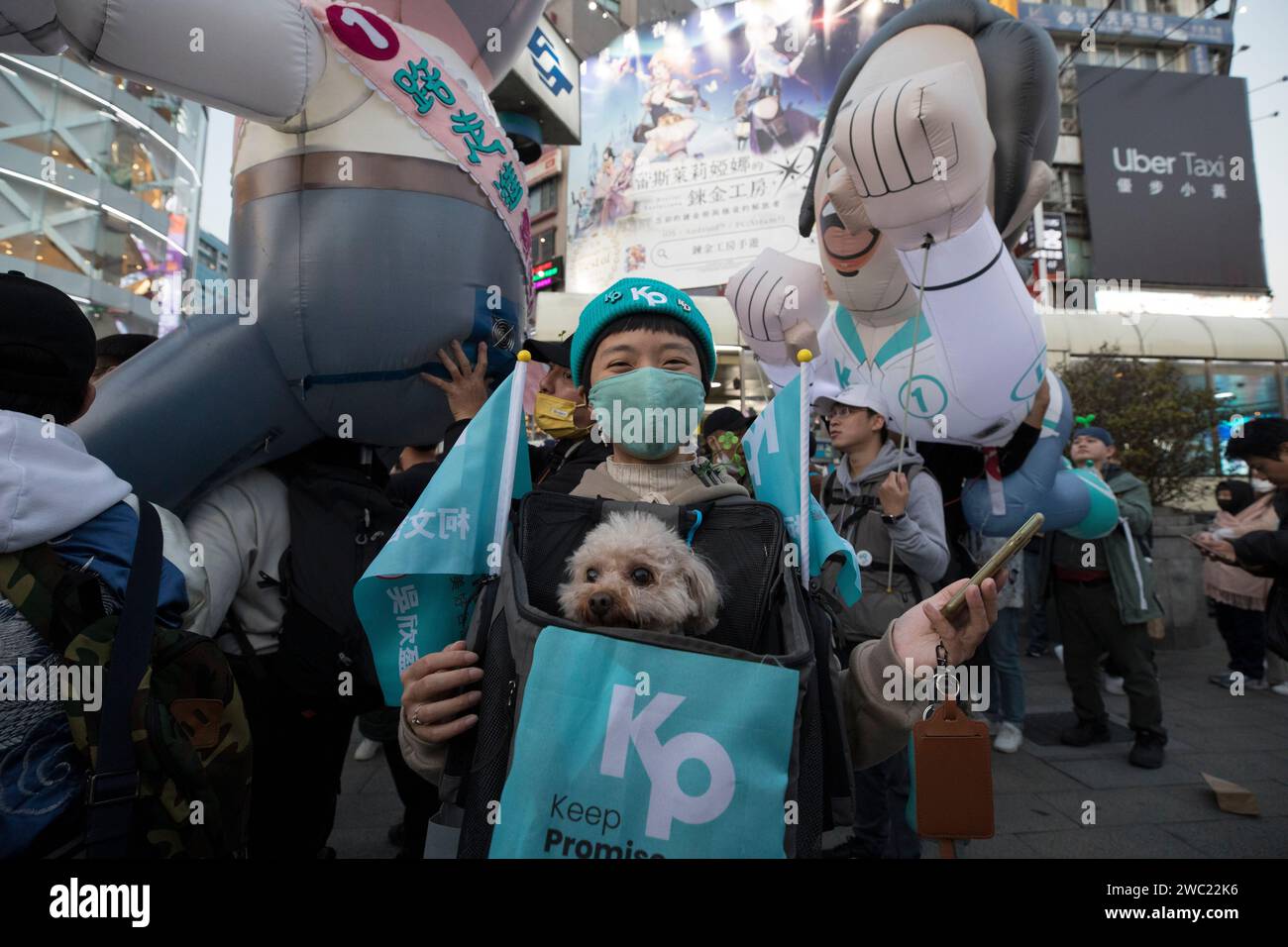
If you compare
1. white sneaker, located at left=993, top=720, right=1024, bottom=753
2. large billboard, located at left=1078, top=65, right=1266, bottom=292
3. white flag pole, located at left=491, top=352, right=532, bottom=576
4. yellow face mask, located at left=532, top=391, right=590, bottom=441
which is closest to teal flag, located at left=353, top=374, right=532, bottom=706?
white flag pole, located at left=491, top=352, right=532, bottom=576

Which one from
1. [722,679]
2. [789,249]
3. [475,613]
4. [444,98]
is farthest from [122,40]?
[789,249]

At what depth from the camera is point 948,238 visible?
2.72 meters

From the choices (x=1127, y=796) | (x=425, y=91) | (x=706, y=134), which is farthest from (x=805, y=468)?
(x=706, y=134)

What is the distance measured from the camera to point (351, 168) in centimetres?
189

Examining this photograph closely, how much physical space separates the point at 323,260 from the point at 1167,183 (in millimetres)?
28776

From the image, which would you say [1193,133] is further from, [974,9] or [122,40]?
[122,40]

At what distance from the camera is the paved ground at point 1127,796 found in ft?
10.1

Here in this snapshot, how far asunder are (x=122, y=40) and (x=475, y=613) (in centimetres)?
156

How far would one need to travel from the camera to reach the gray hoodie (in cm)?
268

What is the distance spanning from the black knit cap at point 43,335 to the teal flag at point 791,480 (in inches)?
53.0

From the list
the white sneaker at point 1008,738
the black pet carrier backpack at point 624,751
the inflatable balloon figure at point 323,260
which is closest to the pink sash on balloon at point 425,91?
the inflatable balloon figure at point 323,260

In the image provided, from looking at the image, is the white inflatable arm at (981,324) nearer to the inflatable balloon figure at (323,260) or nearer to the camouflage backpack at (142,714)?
the inflatable balloon figure at (323,260)

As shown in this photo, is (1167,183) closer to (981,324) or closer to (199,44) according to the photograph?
(981,324)

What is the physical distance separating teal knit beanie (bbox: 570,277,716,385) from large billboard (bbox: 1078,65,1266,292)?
2591cm
